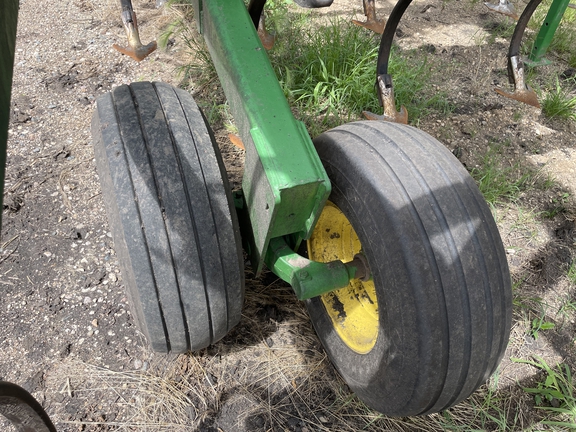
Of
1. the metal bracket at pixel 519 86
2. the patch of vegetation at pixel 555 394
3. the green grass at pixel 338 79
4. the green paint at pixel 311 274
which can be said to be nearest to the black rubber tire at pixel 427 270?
the green paint at pixel 311 274

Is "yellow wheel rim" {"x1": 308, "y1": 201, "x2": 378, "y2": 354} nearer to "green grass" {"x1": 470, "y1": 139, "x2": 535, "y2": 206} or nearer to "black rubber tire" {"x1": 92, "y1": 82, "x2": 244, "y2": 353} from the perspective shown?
"black rubber tire" {"x1": 92, "y1": 82, "x2": 244, "y2": 353}

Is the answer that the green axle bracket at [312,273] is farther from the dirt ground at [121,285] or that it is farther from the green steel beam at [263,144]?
the dirt ground at [121,285]

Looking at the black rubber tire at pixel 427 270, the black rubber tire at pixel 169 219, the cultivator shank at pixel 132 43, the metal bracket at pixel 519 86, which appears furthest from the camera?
the metal bracket at pixel 519 86

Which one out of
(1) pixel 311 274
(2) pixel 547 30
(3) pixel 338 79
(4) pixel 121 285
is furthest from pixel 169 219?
(2) pixel 547 30

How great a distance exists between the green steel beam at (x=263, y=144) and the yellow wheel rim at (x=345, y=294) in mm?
263

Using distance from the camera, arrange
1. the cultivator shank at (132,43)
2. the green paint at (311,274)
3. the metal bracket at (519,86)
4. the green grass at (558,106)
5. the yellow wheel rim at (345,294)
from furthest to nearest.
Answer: the green grass at (558,106) < the metal bracket at (519,86) < the cultivator shank at (132,43) < the yellow wheel rim at (345,294) < the green paint at (311,274)

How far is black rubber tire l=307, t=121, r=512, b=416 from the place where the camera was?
3.94 ft

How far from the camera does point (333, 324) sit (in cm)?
170

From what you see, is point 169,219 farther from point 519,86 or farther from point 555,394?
point 519,86

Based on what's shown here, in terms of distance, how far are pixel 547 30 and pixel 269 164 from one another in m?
2.36

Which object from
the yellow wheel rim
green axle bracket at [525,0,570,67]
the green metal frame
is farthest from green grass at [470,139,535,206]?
the green metal frame

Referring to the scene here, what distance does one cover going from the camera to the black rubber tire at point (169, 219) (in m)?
1.31

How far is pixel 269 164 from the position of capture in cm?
124

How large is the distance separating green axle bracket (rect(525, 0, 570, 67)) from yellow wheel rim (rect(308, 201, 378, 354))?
192 centimetres
